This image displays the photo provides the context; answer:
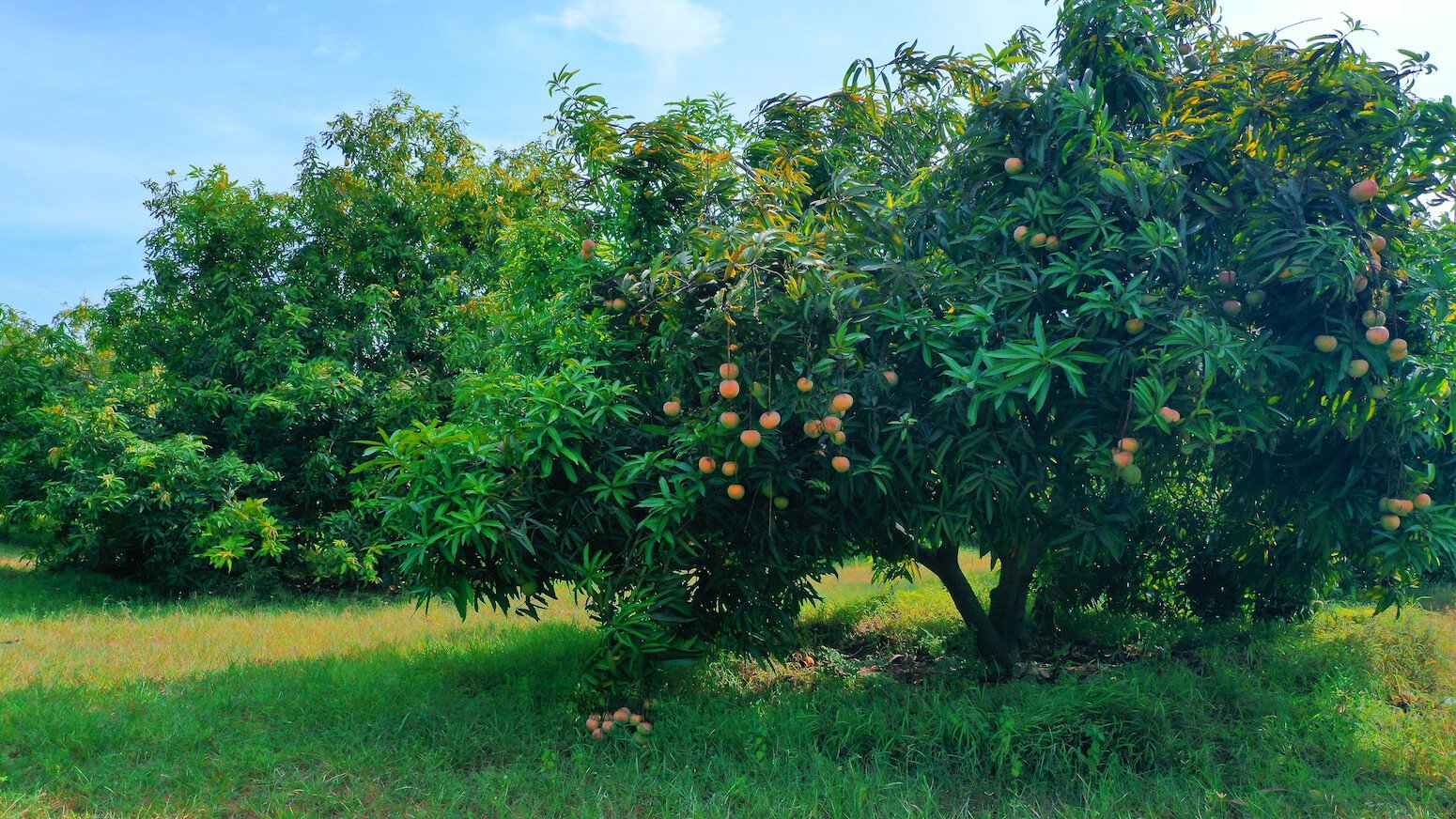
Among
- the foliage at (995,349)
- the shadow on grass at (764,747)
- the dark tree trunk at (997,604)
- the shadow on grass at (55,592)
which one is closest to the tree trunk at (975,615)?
the dark tree trunk at (997,604)

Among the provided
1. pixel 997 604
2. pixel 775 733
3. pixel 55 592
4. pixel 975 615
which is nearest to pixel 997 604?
pixel 997 604

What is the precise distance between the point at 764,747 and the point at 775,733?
0.18 meters

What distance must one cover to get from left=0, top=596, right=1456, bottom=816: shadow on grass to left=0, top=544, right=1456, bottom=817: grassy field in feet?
0.04

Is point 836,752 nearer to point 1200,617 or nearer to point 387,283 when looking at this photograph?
point 1200,617

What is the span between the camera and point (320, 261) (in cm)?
1012

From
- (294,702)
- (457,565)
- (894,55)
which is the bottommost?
(294,702)

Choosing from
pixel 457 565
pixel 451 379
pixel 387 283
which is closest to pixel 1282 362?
pixel 457 565

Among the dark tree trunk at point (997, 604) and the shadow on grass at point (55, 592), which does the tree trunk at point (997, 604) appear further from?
the shadow on grass at point (55, 592)

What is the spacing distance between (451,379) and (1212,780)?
816 cm

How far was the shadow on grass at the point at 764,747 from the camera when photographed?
3.61 m

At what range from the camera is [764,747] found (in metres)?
4.08

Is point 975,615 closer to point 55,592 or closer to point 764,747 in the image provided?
point 764,747

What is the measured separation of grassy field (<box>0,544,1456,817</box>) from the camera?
3.62m

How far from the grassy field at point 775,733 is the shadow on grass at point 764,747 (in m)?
0.01
